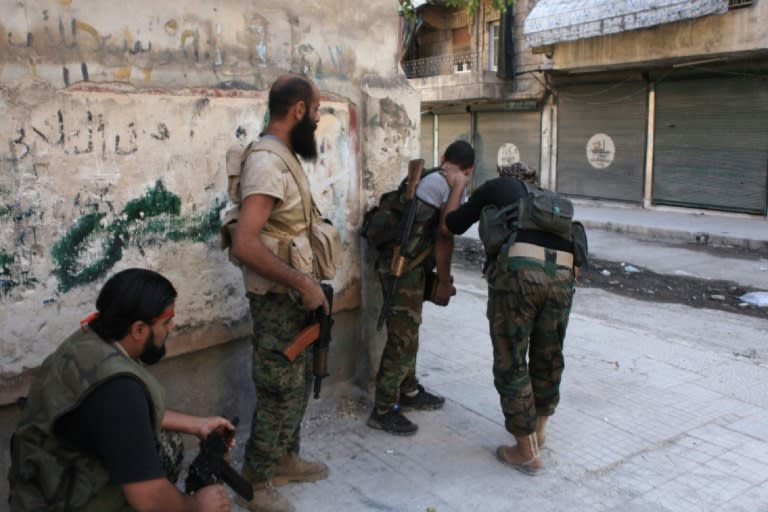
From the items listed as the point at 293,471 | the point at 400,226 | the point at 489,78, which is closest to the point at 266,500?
the point at 293,471

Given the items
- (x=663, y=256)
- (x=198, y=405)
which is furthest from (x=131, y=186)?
(x=663, y=256)

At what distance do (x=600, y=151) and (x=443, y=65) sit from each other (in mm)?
6776

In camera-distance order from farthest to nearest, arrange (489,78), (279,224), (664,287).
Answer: (489,78) → (664,287) → (279,224)

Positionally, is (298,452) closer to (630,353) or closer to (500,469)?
(500,469)

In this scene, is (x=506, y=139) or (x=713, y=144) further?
(x=506, y=139)

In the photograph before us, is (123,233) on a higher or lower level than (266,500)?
higher

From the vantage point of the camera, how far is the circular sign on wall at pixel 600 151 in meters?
16.9

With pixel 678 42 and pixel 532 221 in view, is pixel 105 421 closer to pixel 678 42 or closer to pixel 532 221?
pixel 532 221

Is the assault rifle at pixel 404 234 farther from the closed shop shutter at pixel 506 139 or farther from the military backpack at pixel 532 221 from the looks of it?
the closed shop shutter at pixel 506 139

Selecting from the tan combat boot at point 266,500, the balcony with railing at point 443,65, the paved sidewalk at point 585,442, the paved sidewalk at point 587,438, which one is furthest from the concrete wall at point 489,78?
the tan combat boot at point 266,500

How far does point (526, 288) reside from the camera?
10.2 feet

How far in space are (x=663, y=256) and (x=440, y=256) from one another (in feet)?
24.9

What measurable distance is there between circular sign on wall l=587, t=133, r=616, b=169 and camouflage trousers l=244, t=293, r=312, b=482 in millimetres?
15401

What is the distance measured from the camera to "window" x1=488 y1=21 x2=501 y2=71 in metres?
20.0
